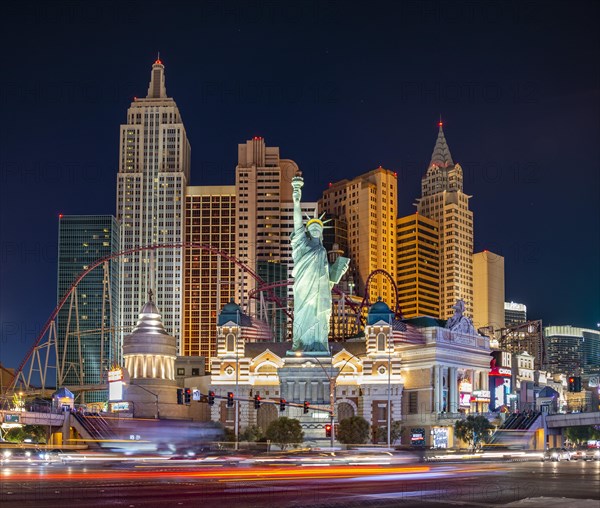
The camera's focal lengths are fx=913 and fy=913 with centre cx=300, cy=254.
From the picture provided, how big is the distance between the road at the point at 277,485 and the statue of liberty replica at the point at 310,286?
77.5 meters

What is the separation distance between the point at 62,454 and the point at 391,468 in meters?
23.4

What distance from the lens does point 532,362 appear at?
182500 millimetres

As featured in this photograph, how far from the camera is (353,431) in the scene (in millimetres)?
118062

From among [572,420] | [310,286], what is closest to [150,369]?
[310,286]

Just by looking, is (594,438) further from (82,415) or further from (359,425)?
(82,415)

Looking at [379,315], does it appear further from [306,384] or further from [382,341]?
[306,384]

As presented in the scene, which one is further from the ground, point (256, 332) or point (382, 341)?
point (256, 332)

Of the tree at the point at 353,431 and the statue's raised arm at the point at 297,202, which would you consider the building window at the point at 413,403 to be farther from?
the statue's raised arm at the point at 297,202

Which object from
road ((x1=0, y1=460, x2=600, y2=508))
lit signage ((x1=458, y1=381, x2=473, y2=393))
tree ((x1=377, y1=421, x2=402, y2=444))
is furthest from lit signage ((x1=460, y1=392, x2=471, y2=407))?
road ((x1=0, y1=460, x2=600, y2=508))

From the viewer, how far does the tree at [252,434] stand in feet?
407

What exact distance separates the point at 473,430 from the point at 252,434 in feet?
98.1

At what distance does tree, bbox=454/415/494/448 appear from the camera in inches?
4535

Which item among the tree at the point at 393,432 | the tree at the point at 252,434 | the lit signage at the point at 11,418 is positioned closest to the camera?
the lit signage at the point at 11,418

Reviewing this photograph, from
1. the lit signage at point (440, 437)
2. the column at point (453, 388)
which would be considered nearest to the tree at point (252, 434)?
the lit signage at point (440, 437)
